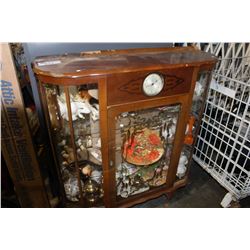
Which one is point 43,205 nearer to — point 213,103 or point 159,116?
point 159,116

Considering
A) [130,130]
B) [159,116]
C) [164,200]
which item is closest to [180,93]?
[159,116]

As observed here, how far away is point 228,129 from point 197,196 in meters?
0.57

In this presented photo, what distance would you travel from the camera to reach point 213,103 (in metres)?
1.52

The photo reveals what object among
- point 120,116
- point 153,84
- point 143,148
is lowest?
point 143,148

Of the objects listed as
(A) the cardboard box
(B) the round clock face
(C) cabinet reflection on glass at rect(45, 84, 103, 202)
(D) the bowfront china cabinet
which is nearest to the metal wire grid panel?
(D) the bowfront china cabinet

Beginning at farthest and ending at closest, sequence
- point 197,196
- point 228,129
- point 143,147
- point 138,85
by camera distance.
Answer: point 197,196 → point 228,129 → point 143,147 → point 138,85

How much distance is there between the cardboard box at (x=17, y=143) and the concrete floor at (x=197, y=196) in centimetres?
72

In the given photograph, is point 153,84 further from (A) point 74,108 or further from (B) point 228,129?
(B) point 228,129

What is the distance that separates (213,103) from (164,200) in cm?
81

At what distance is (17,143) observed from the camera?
1086 millimetres

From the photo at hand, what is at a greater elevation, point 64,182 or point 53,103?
point 53,103

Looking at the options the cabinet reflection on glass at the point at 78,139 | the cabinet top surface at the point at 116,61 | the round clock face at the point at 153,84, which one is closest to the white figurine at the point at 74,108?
the cabinet reflection on glass at the point at 78,139

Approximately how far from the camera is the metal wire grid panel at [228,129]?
1.43 metres

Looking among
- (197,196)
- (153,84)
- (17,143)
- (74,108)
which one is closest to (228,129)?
(197,196)
